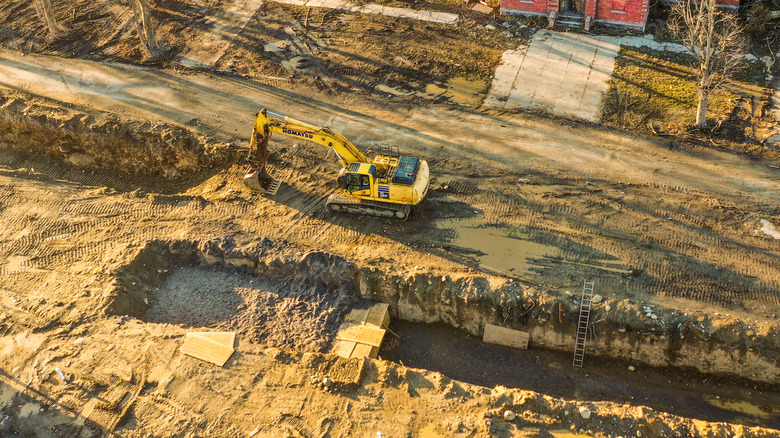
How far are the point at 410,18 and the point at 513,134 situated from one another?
10.1m

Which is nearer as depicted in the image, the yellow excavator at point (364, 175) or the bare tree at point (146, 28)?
the yellow excavator at point (364, 175)

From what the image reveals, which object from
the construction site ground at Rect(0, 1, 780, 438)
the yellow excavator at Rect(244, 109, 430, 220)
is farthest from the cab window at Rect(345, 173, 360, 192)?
the construction site ground at Rect(0, 1, 780, 438)

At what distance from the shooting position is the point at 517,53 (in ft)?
81.3

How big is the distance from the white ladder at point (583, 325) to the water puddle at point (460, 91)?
957 cm

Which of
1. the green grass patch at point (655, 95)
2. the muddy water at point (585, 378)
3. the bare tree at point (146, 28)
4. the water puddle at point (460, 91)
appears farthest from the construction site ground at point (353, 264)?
the bare tree at point (146, 28)

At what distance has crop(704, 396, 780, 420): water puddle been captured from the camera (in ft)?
45.1

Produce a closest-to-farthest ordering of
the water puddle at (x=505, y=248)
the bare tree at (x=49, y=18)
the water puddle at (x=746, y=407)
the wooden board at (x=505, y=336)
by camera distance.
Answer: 1. the water puddle at (x=746, y=407)
2. the wooden board at (x=505, y=336)
3. the water puddle at (x=505, y=248)
4. the bare tree at (x=49, y=18)

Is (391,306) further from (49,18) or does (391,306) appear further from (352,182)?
(49,18)

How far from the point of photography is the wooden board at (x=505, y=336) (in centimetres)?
1518

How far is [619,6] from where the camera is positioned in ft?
83.8

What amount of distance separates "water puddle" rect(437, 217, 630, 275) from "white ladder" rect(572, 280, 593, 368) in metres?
0.97

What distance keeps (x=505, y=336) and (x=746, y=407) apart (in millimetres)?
5766

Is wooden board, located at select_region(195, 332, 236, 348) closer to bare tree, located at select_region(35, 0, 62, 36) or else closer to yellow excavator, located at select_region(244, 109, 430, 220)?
yellow excavator, located at select_region(244, 109, 430, 220)

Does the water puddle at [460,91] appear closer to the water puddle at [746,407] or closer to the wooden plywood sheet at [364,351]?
the wooden plywood sheet at [364,351]
